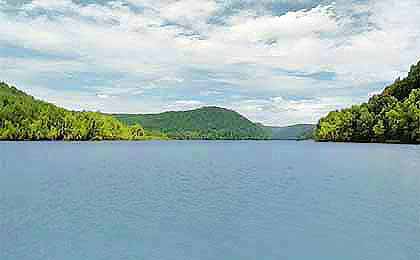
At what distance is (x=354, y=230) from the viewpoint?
2480 cm

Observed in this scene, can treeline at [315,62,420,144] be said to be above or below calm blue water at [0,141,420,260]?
above

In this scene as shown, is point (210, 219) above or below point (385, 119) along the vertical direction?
below

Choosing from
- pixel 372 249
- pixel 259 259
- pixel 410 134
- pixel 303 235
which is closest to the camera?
pixel 259 259

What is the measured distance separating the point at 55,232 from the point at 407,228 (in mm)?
19815

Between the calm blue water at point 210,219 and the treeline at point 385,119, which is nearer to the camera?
the calm blue water at point 210,219

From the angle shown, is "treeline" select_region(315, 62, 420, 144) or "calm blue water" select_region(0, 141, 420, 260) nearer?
"calm blue water" select_region(0, 141, 420, 260)

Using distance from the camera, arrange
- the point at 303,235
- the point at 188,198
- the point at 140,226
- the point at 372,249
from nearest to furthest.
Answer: the point at 372,249, the point at 303,235, the point at 140,226, the point at 188,198

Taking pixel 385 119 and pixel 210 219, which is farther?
pixel 385 119

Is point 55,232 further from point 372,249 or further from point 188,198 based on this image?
point 372,249

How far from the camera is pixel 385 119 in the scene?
146 metres

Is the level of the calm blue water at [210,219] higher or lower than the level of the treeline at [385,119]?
lower

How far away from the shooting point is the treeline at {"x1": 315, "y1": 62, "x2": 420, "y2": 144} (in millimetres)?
134625

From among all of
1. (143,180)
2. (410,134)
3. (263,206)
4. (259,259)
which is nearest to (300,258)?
(259,259)

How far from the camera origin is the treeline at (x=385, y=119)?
134625mm
